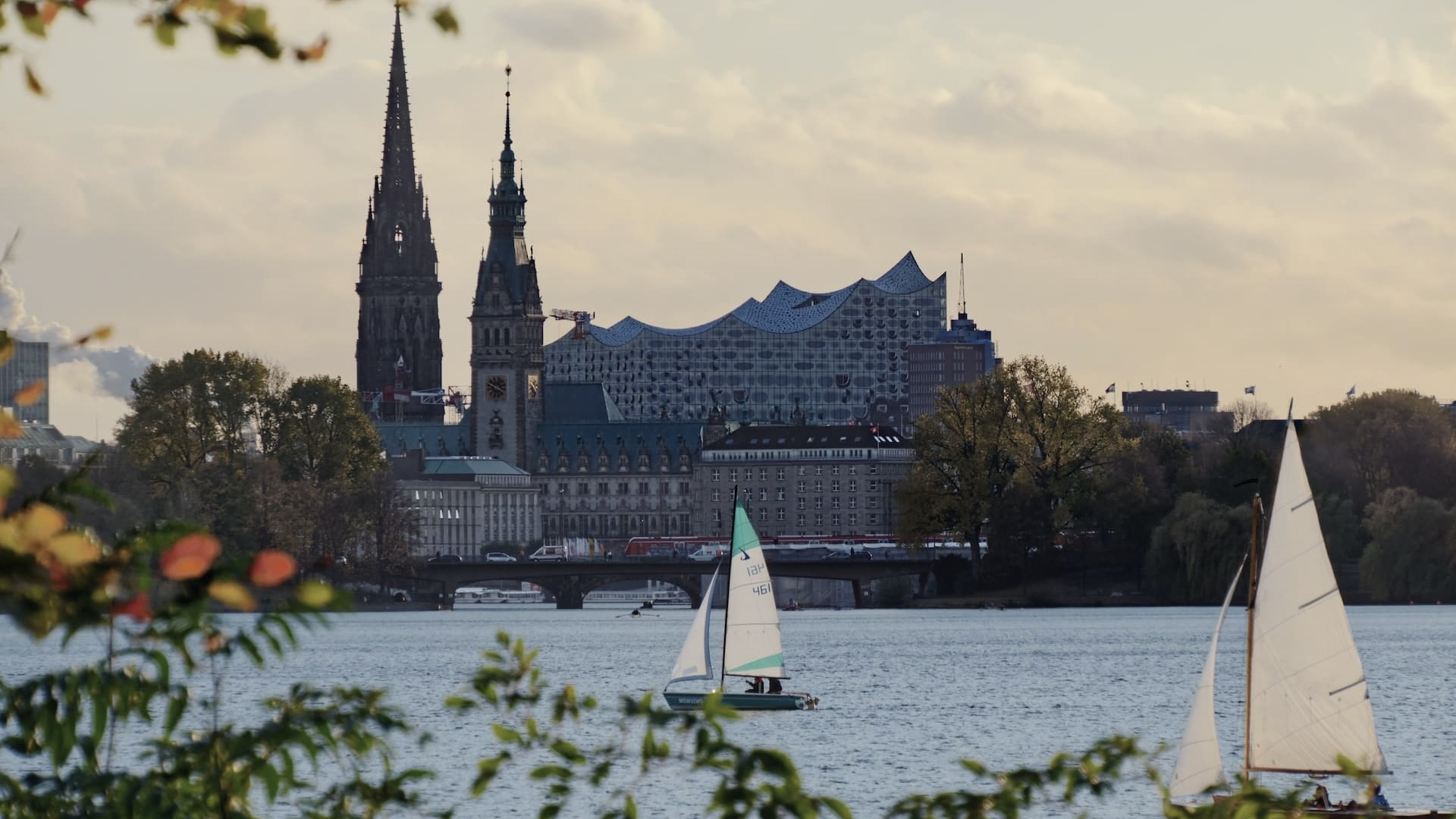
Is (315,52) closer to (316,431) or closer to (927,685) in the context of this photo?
(927,685)

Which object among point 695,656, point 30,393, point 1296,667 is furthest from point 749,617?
point 30,393

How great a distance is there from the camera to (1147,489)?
443 feet

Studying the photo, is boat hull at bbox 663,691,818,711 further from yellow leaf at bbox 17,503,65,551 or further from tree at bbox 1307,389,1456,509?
tree at bbox 1307,389,1456,509

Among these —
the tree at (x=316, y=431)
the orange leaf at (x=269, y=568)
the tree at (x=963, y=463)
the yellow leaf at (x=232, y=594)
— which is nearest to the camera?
the orange leaf at (x=269, y=568)

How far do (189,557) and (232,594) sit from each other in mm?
301

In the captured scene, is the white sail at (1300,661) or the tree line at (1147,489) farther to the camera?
the tree line at (1147,489)

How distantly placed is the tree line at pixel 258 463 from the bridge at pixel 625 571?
5509 mm

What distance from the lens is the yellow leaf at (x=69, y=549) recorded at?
575 cm

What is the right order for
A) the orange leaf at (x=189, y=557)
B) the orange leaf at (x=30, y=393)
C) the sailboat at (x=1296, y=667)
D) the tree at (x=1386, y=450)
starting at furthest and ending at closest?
the tree at (x=1386, y=450), the sailboat at (x=1296, y=667), the orange leaf at (x=30, y=393), the orange leaf at (x=189, y=557)

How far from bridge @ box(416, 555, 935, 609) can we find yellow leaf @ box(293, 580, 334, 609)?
147 m

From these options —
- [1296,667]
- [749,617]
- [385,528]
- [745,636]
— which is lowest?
[1296,667]

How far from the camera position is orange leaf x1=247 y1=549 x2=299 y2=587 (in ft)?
19.6

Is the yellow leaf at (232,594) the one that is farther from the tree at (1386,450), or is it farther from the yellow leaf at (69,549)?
the tree at (1386,450)

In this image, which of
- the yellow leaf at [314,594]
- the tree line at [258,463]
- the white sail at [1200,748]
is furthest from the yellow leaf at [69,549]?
the tree line at [258,463]
